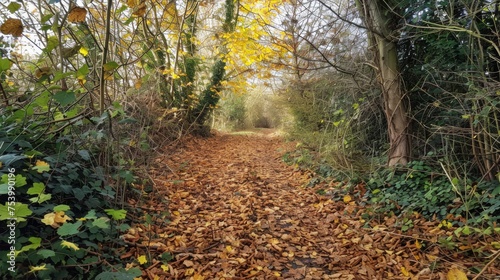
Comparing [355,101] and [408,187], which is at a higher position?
[355,101]

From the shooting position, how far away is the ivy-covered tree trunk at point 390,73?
159 inches

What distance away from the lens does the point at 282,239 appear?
3.05 metres

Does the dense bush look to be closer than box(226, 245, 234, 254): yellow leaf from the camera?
Yes

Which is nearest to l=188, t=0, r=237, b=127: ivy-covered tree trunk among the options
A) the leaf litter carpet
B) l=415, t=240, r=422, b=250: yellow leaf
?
the leaf litter carpet

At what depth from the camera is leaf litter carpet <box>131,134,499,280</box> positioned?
2443 mm

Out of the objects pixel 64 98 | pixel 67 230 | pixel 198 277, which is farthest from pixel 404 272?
pixel 64 98

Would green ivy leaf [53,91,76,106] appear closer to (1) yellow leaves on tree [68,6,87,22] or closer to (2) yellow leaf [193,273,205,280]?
(1) yellow leaves on tree [68,6,87,22]

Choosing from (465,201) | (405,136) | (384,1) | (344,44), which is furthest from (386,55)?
(465,201)

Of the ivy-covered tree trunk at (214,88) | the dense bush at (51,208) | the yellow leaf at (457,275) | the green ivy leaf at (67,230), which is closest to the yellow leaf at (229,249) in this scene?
the dense bush at (51,208)

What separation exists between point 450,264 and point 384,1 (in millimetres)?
3239

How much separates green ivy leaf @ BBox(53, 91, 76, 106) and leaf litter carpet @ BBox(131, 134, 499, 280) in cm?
134

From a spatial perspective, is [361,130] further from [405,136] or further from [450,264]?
[450,264]

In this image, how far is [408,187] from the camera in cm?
360

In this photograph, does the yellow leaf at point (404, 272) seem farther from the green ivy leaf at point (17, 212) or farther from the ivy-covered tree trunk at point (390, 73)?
the green ivy leaf at point (17, 212)
